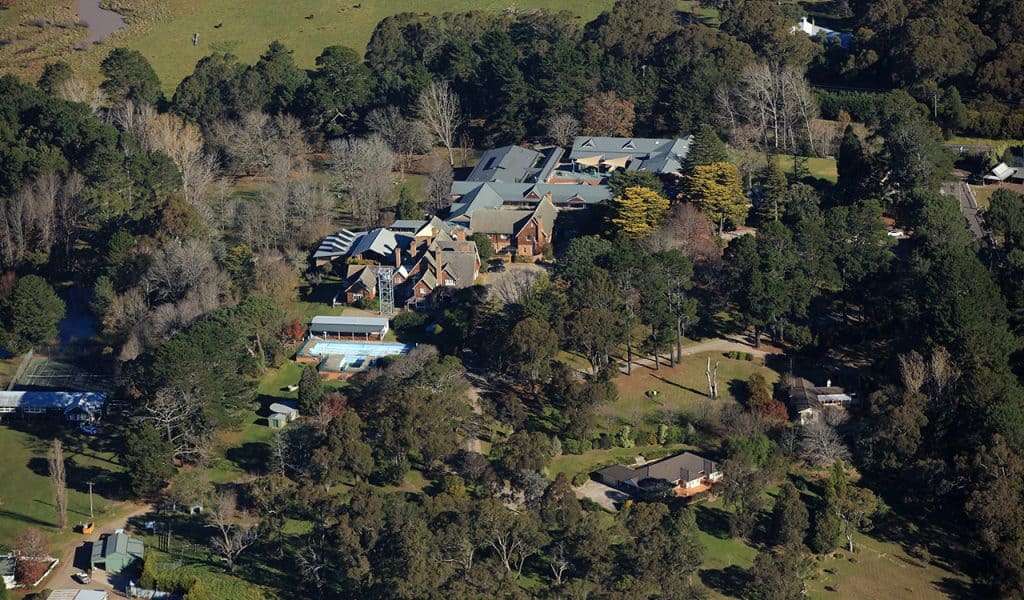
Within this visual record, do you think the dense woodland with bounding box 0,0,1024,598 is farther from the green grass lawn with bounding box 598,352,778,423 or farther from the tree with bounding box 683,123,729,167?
the green grass lawn with bounding box 598,352,778,423

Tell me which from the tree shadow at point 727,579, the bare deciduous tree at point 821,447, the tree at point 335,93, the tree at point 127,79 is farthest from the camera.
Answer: the tree at point 127,79

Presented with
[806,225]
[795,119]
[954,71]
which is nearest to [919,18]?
[954,71]

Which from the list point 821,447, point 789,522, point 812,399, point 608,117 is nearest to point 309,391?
point 789,522

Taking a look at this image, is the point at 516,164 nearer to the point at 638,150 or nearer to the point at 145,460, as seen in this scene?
the point at 638,150

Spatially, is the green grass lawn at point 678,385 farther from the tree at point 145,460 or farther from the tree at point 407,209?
the tree at point 407,209

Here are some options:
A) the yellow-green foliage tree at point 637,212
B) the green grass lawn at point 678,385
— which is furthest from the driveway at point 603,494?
the yellow-green foliage tree at point 637,212

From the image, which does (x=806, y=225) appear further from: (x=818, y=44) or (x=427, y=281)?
(x=818, y=44)
